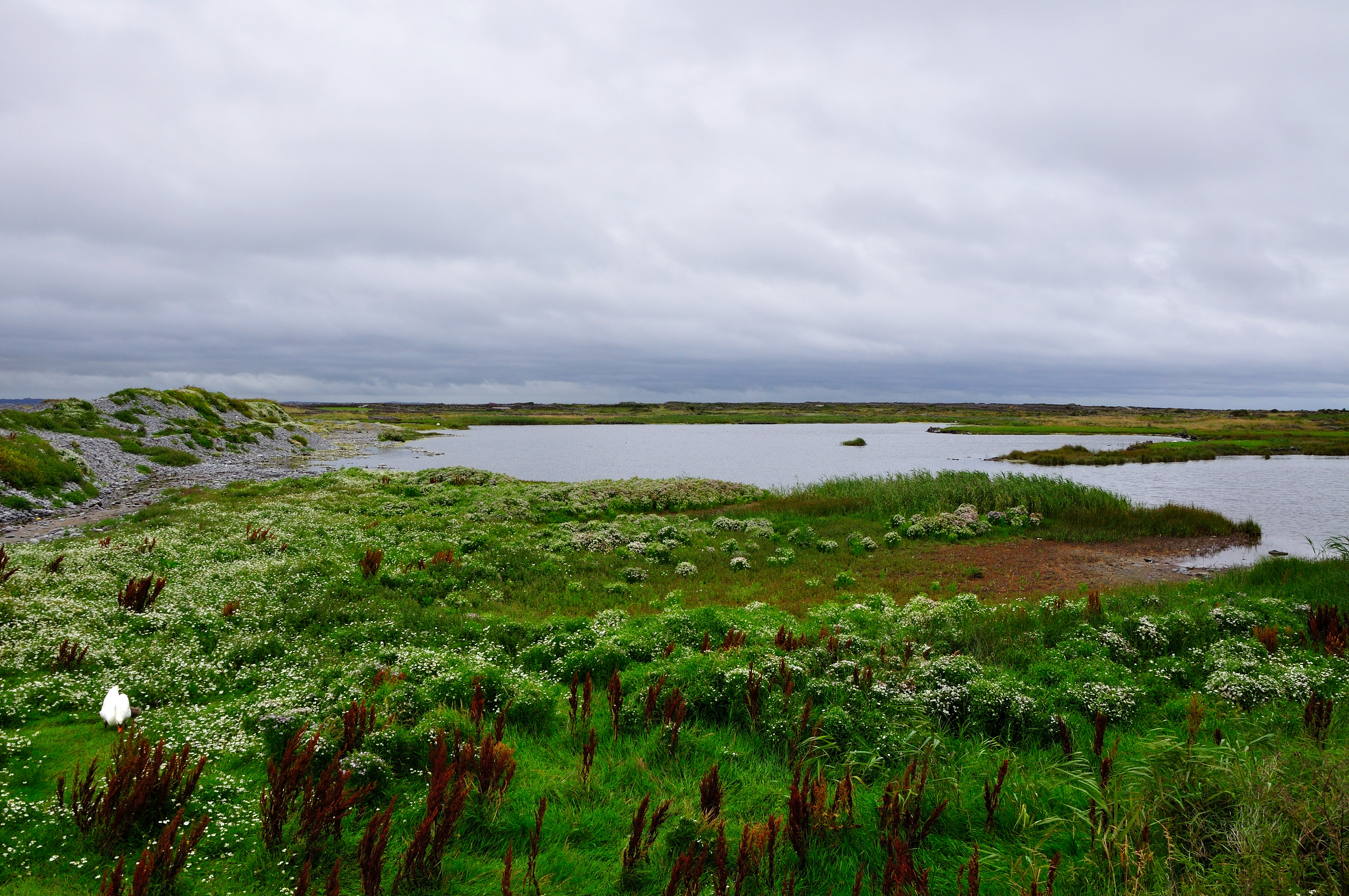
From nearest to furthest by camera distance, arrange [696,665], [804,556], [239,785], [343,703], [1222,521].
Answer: [239,785], [343,703], [696,665], [804,556], [1222,521]

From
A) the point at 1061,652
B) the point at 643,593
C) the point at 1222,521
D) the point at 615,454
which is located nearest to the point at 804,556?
the point at 643,593

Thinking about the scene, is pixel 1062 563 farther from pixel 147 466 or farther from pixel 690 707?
pixel 147 466

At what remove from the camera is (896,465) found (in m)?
61.9

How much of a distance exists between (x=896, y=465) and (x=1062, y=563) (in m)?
41.0

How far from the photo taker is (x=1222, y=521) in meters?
28.7

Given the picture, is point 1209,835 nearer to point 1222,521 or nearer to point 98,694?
point 98,694

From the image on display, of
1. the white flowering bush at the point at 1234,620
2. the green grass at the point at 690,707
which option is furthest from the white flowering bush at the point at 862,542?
the white flowering bush at the point at 1234,620

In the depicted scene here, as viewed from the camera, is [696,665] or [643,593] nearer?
[696,665]

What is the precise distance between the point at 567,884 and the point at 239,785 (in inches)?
130

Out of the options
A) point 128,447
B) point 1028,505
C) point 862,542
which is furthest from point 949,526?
point 128,447

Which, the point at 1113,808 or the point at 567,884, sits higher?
the point at 1113,808

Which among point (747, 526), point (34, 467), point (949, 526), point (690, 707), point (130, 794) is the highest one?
point (34, 467)

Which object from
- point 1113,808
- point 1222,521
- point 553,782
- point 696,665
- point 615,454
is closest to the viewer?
point 1113,808

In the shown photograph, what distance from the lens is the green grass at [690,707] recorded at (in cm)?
506
